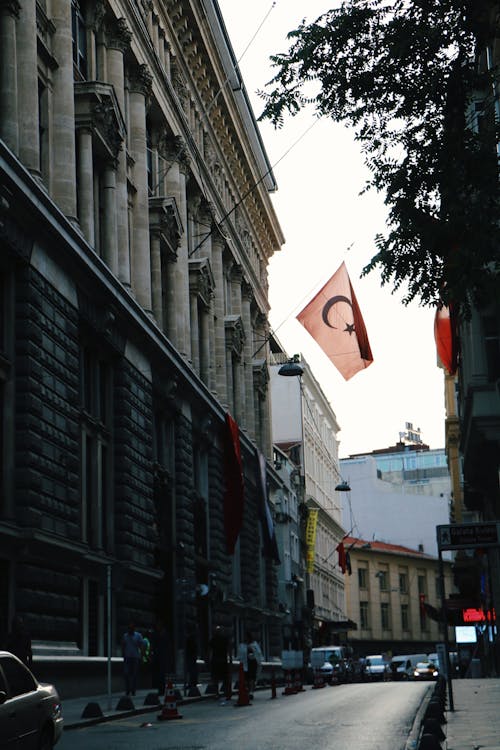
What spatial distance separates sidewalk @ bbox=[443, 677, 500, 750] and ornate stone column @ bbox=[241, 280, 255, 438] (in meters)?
34.1

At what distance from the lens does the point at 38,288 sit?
86.8 ft

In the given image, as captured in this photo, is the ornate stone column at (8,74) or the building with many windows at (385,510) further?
the building with many windows at (385,510)

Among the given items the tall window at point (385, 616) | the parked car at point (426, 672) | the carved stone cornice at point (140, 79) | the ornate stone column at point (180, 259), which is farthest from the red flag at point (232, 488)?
the tall window at point (385, 616)

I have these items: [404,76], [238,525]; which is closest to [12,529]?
[404,76]

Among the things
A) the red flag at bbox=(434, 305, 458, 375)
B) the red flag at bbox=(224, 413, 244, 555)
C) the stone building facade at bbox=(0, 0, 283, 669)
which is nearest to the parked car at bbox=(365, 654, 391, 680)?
the stone building facade at bbox=(0, 0, 283, 669)

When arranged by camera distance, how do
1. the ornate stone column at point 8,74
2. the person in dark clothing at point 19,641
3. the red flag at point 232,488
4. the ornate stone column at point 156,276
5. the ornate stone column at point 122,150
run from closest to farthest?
the person in dark clothing at point 19,641 → the ornate stone column at point 8,74 → the ornate stone column at point 122,150 → the ornate stone column at point 156,276 → the red flag at point 232,488

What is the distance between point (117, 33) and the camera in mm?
36500

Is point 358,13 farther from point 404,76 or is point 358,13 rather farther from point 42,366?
point 42,366

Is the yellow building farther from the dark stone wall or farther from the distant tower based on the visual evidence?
the dark stone wall

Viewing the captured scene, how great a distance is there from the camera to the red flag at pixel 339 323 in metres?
29.9

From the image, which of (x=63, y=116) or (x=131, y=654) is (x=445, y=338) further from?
(x=131, y=654)

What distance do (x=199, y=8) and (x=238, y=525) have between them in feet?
66.3

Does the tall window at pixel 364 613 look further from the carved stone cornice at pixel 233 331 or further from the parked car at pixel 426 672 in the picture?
the carved stone cornice at pixel 233 331

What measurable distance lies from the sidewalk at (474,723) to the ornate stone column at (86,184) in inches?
575
